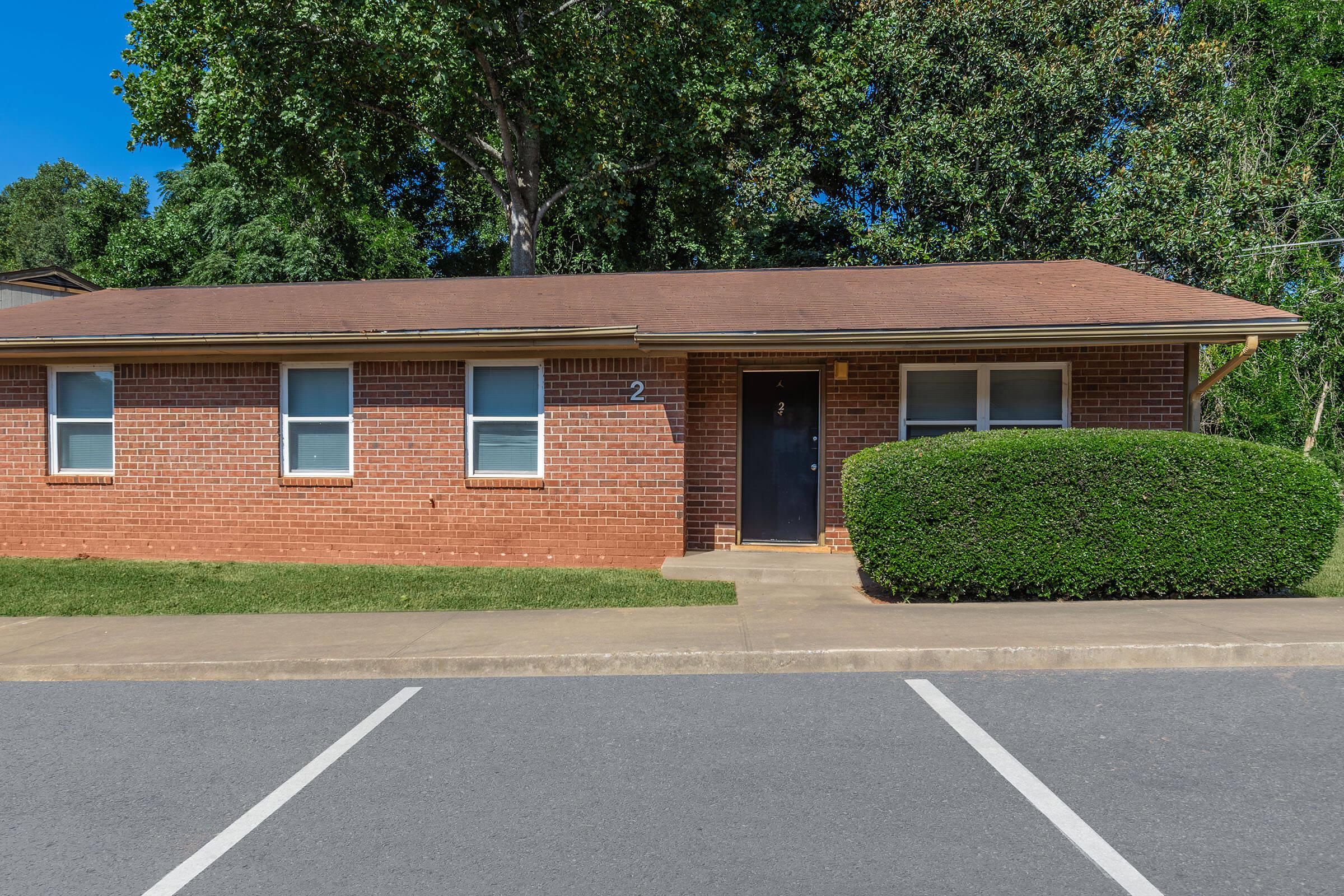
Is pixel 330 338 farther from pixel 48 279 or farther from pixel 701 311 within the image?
pixel 48 279

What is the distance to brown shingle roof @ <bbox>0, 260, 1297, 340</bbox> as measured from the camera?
30.6 ft

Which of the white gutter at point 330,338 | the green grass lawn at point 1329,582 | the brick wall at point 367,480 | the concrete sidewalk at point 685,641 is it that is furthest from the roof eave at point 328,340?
the green grass lawn at point 1329,582

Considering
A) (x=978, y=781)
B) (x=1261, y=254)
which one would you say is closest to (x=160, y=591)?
(x=978, y=781)

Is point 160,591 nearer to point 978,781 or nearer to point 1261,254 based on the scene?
point 978,781

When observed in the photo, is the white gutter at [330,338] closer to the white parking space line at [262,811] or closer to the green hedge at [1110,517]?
the green hedge at [1110,517]

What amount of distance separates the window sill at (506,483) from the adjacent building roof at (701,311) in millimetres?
1643

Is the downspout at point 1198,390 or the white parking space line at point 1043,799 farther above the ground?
the downspout at point 1198,390

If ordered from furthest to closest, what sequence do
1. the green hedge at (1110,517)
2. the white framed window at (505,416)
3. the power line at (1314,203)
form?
the power line at (1314,203)
the white framed window at (505,416)
the green hedge at (1110,517)

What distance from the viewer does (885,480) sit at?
7633 millimetres

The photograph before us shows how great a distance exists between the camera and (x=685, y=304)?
1085 cm

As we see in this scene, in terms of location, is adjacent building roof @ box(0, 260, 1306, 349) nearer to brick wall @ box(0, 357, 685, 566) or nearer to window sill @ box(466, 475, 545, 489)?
brick wall @ box(0, 357, 685, 566)

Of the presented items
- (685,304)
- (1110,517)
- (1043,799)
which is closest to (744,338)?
(685,304)

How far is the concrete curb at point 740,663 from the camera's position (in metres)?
5.80

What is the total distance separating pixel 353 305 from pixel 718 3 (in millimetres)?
12023
